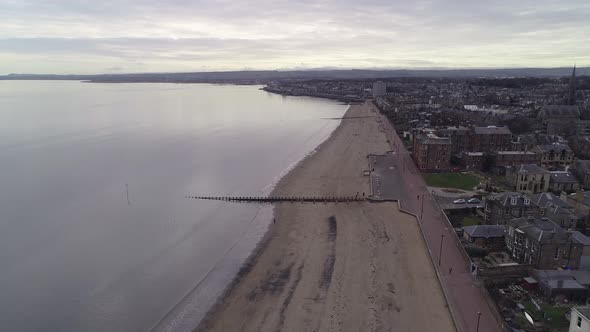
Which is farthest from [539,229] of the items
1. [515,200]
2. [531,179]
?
[531,179]

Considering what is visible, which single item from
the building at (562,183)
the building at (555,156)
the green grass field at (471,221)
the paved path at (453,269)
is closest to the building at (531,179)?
the building at (562,183)

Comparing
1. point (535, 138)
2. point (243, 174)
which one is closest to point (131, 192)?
point (243, 174)

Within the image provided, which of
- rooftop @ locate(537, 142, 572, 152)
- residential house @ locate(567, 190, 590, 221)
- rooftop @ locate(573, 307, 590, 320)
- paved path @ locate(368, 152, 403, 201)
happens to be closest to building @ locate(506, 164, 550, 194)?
residential house @ locate(567, 190, 590, 221)

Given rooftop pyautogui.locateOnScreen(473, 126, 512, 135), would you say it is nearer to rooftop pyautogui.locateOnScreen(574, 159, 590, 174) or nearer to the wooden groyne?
rooftop pyautogui.locateOnScreen(574, 159, 590, 174)

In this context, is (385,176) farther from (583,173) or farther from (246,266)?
(246,266)

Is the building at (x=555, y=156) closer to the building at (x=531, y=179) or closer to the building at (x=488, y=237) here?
the building at (x=531, y=179)
